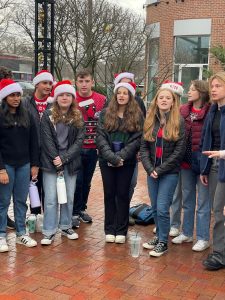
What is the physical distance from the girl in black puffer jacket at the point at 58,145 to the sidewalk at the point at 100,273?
420mm

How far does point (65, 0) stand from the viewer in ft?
45.6

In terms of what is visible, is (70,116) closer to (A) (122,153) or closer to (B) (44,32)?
(A) (122,153)

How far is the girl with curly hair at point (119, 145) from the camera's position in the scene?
494cm

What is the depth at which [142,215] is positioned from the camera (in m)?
5.93

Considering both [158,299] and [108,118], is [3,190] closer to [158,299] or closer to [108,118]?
[108,118]

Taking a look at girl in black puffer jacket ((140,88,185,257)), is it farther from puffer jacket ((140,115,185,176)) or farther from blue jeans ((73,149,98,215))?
blue jeans ((73,149,98,215))

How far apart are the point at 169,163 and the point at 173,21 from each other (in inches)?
563

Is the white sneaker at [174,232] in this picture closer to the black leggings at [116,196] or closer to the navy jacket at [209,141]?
the black leggings at [116,196]

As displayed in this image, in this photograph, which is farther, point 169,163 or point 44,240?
point 44,240

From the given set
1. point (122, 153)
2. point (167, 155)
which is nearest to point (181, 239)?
point (167, 155)

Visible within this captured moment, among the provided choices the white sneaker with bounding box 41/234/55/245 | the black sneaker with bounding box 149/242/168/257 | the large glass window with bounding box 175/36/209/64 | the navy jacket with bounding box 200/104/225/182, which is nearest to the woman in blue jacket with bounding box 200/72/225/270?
the navy jacket with bounding box 200/104/225/182

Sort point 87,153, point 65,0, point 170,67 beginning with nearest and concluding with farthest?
point 87,153
point 65,0
point 170,67

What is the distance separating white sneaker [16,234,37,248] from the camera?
196 inches

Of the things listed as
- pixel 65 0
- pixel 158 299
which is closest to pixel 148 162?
pixel 158 299
